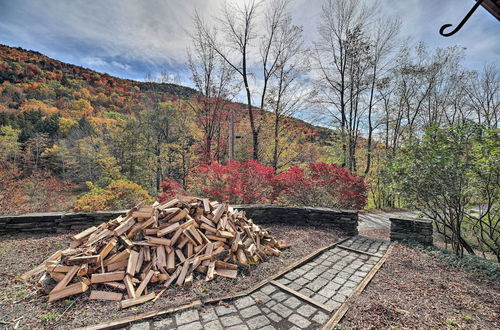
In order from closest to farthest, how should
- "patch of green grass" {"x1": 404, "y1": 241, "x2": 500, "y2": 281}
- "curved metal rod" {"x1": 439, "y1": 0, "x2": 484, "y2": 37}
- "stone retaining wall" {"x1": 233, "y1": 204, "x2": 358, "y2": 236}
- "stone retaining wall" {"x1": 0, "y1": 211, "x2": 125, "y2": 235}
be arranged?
"curved metal rod" {"x1": 439, "y1": 0, "x2": 484, "y2": 37} → "patch of green grass" {"x1": 404, "y1": 241, "x2": 500, "y2": 281} → "stone retaining wall" {"x1": 0, "y1": 211, "x2": 125, "y2": 235} → "stone retaining wall" {"x1": 233, "y1": 204, "x2": 358, "y2": 236}

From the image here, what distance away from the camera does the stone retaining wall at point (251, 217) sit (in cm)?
407

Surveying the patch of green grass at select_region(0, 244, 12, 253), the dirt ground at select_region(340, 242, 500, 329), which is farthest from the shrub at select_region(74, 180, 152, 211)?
the dirt ground at select_region(340, 242, 500, 329)

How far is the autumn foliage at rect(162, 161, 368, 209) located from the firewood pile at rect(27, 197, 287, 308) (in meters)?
2.52

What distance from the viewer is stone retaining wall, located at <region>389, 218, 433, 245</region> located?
4.22m

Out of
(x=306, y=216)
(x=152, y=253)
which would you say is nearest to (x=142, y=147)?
(x=306, y=216)

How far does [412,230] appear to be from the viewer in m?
4.41

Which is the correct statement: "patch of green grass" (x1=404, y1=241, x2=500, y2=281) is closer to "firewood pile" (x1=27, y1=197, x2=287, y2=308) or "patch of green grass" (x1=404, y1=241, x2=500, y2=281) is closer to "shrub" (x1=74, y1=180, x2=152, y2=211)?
"firewood pile" (x1=27, y1=197, x2=287, y2=308)

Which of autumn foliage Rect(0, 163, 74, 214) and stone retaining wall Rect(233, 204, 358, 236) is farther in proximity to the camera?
autumn foliage Rect(0, 163, 74, 214)

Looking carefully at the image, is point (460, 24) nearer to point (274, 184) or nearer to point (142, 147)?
point (274, 184)

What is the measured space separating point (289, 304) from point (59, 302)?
2.41 metres

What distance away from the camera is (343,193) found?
21.9ft

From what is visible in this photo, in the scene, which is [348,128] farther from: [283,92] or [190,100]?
[190,100]

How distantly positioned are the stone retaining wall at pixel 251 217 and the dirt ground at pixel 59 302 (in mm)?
333

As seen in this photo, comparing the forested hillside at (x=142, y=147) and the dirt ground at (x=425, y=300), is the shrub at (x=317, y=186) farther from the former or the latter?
the forested hillside at (x=142, y=147)
